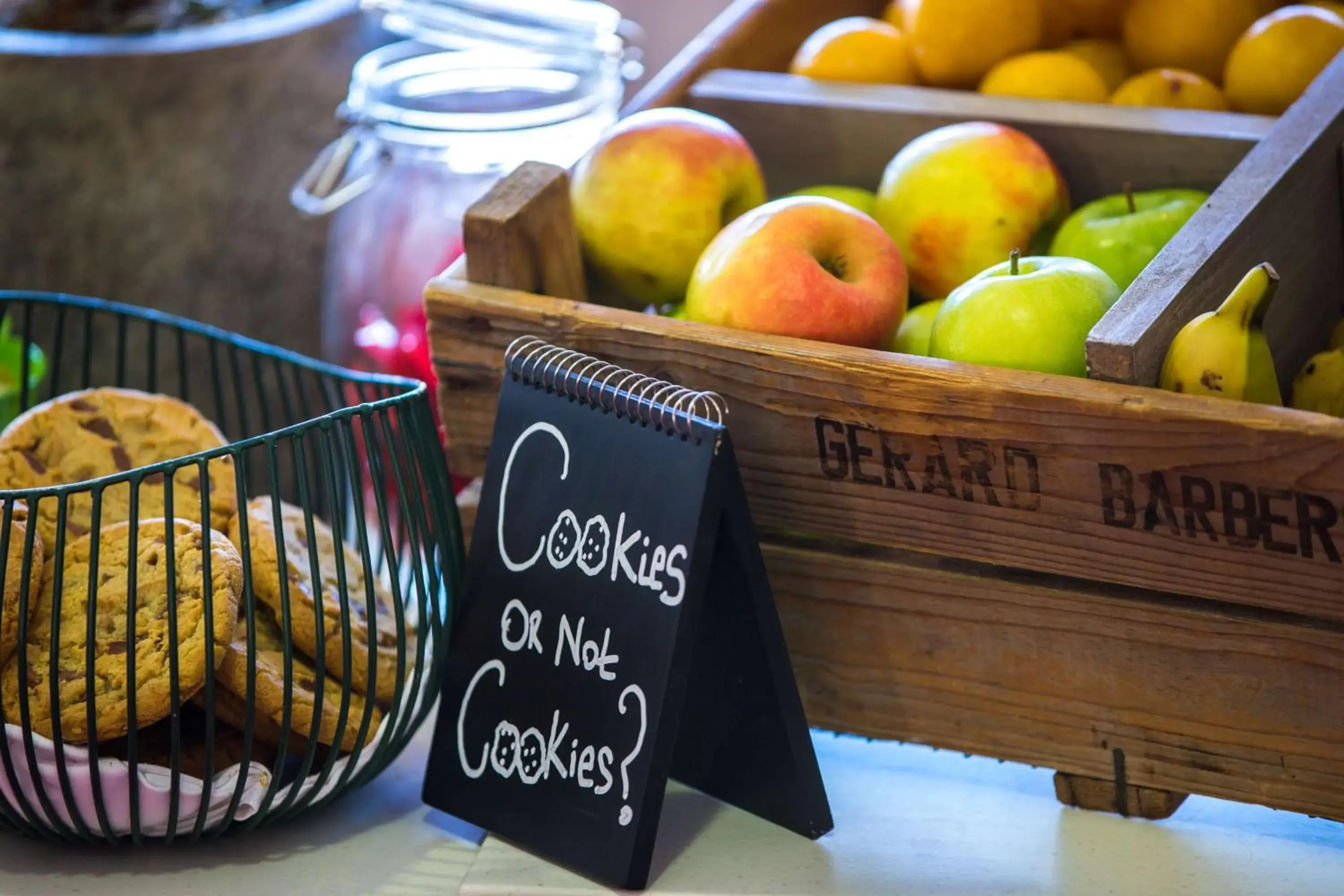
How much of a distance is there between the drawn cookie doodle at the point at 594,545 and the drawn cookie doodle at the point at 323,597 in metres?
0.13

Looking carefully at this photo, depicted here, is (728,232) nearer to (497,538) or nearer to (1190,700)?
(497,538)

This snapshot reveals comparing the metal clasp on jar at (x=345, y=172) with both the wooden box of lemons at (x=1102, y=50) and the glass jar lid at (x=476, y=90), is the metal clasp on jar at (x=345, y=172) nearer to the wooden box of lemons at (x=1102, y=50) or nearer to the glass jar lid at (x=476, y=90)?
the glass jar lid at (x=476, y=90)

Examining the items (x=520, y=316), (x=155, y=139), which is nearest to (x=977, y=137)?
(x=520, y=316)

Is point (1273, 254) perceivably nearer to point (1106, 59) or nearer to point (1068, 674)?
point (1068, 674)

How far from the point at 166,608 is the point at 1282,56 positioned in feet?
2.85

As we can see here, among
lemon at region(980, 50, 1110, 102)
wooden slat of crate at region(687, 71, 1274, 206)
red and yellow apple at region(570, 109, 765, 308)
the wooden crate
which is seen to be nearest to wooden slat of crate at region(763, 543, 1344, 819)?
the wooden crate

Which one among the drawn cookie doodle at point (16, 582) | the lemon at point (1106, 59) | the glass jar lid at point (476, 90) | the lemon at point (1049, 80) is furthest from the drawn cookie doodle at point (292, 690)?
the lemon at point (1106, 59)

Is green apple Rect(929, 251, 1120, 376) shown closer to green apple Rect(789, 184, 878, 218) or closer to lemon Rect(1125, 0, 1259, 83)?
green apple Rect(789, 184, 878, 218)

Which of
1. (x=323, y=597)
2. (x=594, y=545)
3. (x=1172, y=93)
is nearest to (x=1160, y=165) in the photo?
(x=1172, y=93)

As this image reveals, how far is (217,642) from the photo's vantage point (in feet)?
2.40

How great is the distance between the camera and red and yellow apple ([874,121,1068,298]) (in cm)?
92

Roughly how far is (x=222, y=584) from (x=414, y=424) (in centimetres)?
16

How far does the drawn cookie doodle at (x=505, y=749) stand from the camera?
2.60ft

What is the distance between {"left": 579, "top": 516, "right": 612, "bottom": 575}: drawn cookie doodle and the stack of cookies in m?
0.13
